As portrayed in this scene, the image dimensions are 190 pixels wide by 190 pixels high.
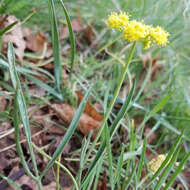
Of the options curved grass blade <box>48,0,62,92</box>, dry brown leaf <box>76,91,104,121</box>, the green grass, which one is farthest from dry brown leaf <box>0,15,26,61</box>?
dry brown leaf <box>76,91,104,121</box>

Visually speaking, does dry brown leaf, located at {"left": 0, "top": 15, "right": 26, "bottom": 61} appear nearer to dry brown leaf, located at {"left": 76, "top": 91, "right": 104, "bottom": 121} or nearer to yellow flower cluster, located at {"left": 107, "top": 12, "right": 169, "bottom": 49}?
dry brown leaf, located at {"left": 76, "top": 91, "right": 104, "bottom": 121}

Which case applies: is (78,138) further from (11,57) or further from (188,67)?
(188,67)

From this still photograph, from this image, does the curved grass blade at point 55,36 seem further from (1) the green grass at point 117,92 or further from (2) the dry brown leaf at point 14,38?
(2) the dry brown leaf at point 14,38

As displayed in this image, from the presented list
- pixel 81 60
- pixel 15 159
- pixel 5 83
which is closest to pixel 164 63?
pixel 81 60

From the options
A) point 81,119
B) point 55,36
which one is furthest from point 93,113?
point 55,36

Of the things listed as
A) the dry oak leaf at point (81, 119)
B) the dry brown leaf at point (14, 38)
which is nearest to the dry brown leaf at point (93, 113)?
the dry oak leaf at point (81, 119)

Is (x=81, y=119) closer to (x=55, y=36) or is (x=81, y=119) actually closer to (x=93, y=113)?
(x=93, y=113)
